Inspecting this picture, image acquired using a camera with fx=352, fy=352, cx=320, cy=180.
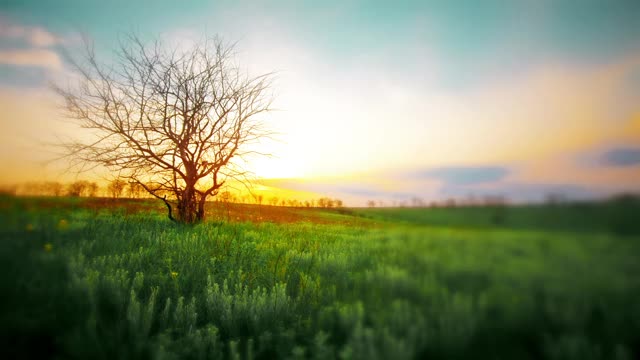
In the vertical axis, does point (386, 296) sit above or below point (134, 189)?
below

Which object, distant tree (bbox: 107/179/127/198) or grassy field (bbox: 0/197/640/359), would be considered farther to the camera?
distant tree (bbox: 107/179/127/198)

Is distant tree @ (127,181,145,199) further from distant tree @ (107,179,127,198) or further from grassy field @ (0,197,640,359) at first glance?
grassy field @ (0,197,640,359)

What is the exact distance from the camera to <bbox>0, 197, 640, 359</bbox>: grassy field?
157 centimetres

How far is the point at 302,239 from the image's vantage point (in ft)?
25.8

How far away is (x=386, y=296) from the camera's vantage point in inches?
90.8

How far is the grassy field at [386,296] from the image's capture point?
1572 mm

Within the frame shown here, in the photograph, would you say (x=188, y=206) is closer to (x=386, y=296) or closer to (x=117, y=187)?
(x=117, y=187)

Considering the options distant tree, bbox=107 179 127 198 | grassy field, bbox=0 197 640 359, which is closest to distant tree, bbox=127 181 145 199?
distant tree, bbox=107 179 127 198

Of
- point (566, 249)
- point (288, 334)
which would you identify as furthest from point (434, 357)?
point (288, 334)

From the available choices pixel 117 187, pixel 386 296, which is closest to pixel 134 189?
pixel 117 187

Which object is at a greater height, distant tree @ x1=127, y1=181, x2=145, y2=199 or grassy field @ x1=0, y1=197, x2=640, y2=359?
distant tree @ x1=127, y1=181, x2=145, y2=199

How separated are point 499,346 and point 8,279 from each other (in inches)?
144

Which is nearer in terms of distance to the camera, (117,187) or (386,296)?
(386,296)

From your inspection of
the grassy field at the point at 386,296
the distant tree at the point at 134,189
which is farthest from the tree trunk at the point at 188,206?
the grassy field at the point at 386,296
